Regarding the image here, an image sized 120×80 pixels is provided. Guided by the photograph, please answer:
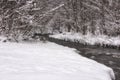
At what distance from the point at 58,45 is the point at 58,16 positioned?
1797 centimetres

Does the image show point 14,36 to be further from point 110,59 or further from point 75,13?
point 75,13

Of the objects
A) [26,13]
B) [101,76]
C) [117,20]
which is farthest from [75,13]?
[101,76]

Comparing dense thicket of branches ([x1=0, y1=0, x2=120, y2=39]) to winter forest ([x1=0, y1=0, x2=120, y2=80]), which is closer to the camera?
winter forest ([x1=0, y1=0, x2=120, y2=80])

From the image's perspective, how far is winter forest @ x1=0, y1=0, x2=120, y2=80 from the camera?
17.6 ft

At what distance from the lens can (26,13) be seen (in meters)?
12.0

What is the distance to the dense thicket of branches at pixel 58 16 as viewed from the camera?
462 inches

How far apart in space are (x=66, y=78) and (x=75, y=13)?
21755 millimetres

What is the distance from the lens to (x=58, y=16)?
100 feet

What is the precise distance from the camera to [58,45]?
42.6 feet

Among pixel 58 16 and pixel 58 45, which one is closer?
pixel 58 45

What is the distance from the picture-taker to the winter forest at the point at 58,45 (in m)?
5.37

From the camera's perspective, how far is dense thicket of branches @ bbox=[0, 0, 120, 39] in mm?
11734

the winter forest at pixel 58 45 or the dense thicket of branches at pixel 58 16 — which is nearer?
the winter forest at pixel 58 45

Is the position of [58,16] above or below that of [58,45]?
above
